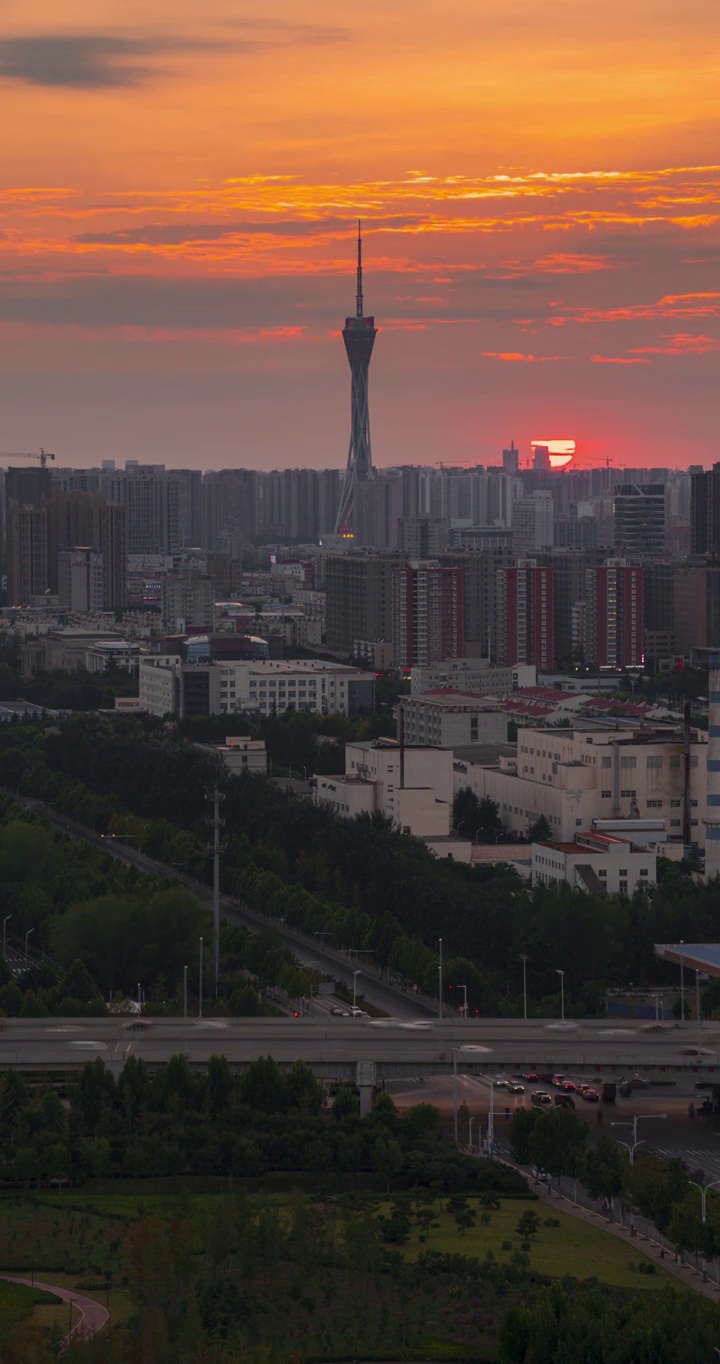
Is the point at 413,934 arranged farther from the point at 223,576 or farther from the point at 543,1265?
the point at 223,576

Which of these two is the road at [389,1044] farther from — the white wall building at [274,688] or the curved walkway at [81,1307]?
the white wall building at [274,688]

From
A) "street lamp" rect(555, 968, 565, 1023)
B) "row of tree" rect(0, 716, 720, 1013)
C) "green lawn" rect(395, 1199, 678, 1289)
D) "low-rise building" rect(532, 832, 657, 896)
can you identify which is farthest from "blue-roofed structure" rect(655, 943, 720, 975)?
"green lawn" rect(395, 1199, 678, 1289)

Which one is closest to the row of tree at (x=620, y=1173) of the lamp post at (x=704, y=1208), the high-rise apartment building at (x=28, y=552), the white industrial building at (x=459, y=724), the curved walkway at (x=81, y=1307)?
the lamp post at (x=704, y=1208)

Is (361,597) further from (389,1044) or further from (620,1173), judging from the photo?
(620,1173)

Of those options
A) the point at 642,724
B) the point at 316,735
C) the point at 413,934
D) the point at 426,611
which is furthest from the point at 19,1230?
the point at 426,611

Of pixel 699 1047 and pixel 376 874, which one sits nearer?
pixel 699 1047

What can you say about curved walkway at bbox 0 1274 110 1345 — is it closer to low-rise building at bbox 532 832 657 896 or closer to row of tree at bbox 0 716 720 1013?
row of tree at bbox 0 716 720 1013

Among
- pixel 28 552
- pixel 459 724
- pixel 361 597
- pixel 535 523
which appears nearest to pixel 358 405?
pixel 535 523
